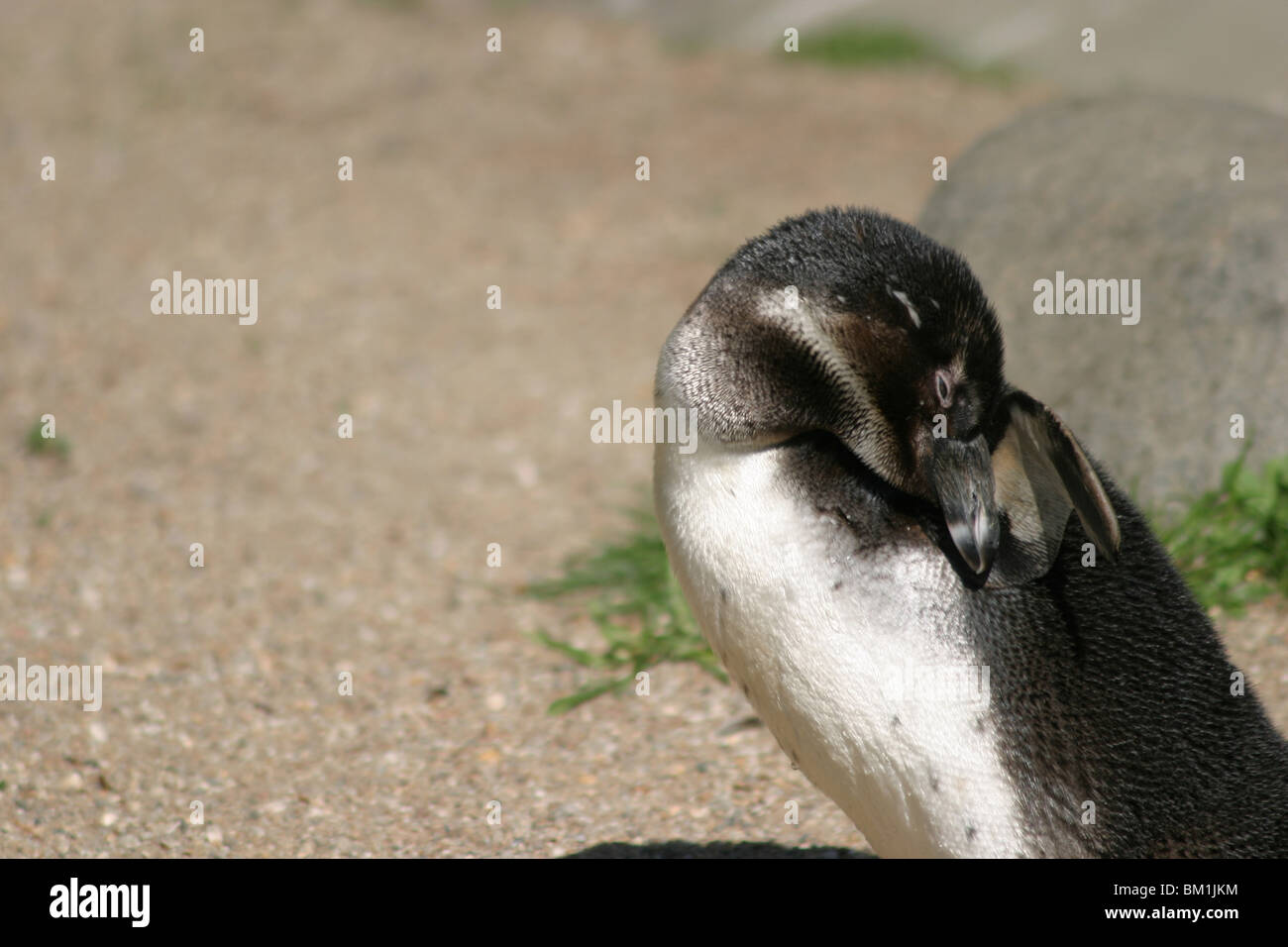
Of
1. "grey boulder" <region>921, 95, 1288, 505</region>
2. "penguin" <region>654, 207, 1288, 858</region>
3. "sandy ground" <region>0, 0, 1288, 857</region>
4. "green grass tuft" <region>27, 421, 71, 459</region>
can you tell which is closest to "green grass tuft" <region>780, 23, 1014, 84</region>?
"sandy ground" <region>0, 0, 1288, 857</region>

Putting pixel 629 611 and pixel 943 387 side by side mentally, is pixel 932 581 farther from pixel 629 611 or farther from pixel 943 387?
pixel 629 611

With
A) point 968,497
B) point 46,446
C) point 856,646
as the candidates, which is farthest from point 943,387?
point 46,446

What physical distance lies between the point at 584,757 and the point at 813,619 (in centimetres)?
160

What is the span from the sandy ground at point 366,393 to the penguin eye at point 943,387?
1414 mm

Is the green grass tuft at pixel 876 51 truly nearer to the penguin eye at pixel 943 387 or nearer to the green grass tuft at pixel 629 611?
the green grass tuft at pixel 629 611

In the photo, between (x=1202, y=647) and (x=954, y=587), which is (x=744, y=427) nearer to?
(x=954, y=587)

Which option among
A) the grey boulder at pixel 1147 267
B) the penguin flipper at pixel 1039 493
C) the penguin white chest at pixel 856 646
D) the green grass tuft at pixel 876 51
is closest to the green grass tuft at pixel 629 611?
the grey boulder at pixel 1147 267

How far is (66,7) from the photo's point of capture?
12711 millimetres

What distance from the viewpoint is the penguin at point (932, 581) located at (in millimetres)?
2605

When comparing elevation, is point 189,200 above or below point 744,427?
above

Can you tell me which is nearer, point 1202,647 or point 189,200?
point 1202,647

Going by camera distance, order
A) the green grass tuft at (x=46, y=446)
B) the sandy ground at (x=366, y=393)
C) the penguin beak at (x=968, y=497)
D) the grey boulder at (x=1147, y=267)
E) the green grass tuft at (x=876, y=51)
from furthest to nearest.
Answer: the green grass tuft at (x=876, y=51) < the green grass tuft at (x=46, y=446) < the grey boulder at (x=1147, y=267) < the sandy ground at (x=366, y=393) < the penguin beak at (x=968, y=497)

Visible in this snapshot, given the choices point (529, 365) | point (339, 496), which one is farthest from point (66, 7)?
point (339, 496)

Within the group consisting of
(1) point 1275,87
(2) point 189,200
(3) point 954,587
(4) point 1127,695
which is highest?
(1) point 1275,87
